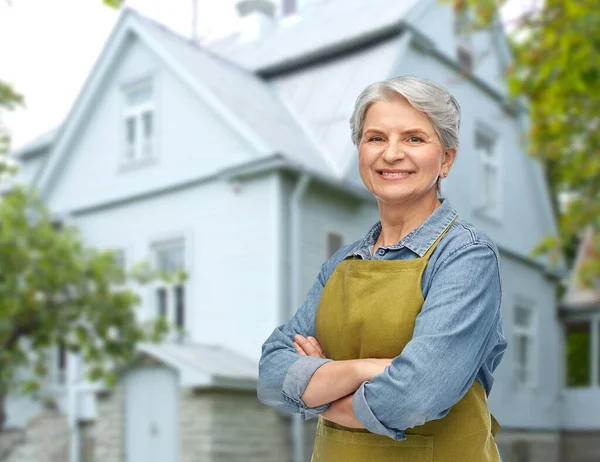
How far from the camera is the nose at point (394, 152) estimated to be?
1.68 metres

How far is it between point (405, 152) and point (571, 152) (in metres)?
9.61

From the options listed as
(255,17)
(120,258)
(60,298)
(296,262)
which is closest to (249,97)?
(296,262)

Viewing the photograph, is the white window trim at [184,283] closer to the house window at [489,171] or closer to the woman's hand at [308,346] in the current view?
the house window at [489,171]

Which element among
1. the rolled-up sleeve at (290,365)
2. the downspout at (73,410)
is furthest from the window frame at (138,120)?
the rolled-up sleeve at (290,365)

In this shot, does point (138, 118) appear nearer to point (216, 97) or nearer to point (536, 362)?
point (216, 97)

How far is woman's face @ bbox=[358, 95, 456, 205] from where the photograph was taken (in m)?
1.68

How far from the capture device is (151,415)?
416 inches

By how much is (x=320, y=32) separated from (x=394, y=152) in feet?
38.6

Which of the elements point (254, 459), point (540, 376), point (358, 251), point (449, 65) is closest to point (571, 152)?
Result: point (449, 65)

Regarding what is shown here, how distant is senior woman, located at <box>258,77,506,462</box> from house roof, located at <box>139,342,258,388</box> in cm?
799

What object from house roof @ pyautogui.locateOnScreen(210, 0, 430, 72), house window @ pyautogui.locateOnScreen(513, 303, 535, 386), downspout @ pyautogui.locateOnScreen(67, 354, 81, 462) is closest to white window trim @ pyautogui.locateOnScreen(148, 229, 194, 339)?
downspout @ pyautogui.locateOnScreen(67, 354, 81, 462)

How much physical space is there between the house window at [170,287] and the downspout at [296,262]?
→ 1848 mm

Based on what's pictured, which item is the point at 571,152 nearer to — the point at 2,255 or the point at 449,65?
the point at 449,65

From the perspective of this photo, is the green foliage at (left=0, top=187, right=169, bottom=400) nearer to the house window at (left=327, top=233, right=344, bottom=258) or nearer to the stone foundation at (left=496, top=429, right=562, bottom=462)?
the house window at (left=327, top=233, right=344, bottom=258)
